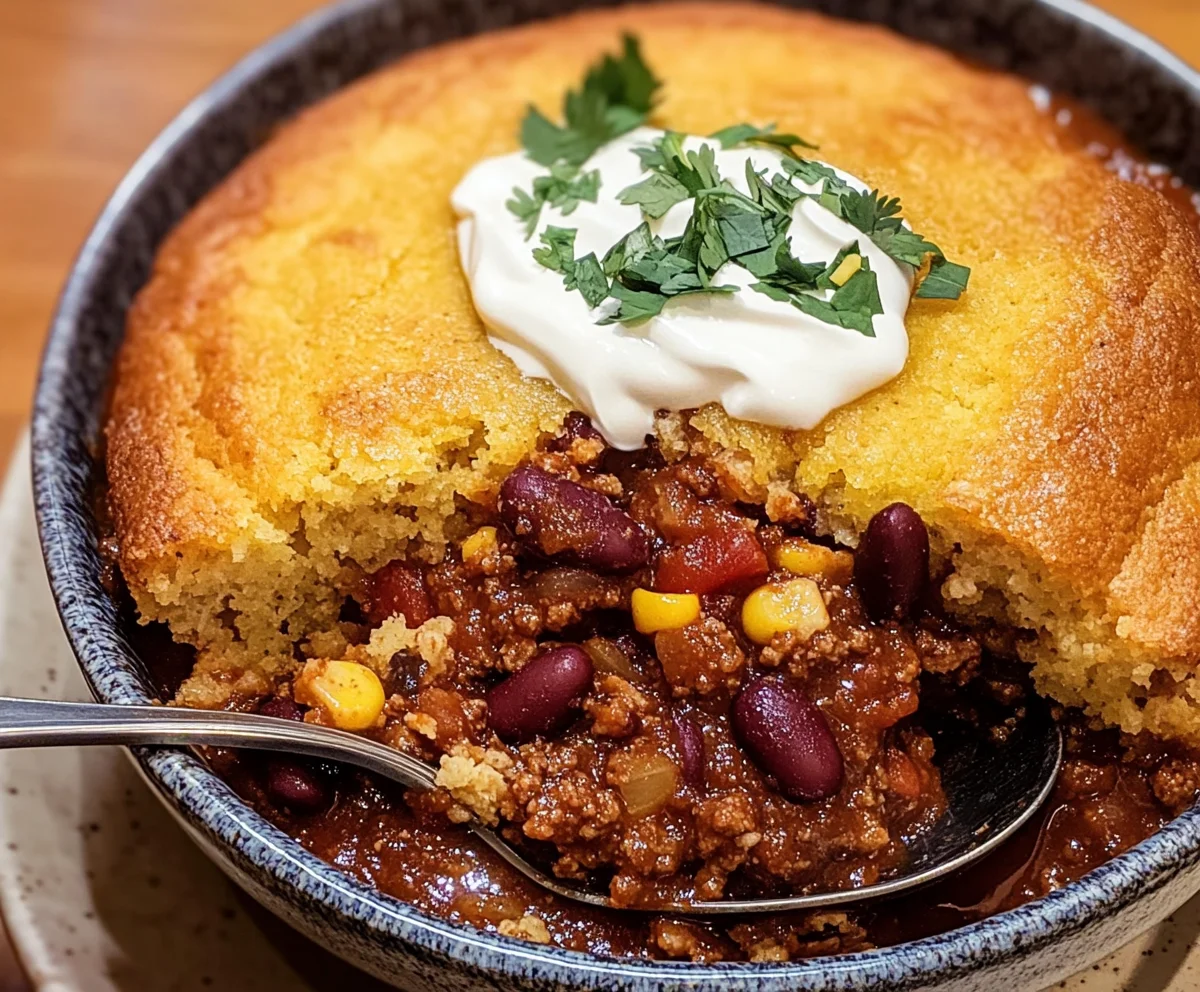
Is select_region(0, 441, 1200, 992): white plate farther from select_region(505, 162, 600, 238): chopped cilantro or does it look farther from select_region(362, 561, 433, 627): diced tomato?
select_region(505, 162, 600, 238): chopped cilantro

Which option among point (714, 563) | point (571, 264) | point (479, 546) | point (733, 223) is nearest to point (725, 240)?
point (733, 223)

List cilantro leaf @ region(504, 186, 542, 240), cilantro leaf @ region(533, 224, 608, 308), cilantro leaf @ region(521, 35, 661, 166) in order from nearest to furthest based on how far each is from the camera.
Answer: cilantro leaf @ region(533, 224, 608, 308) → cilantro leaf @ region(504, 186, 542, 240) → cilantro leaf @ region(521, 35, 661, 166)

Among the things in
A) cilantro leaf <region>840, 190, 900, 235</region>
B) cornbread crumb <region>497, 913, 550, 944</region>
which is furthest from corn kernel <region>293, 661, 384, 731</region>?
cilantro leaf <region>840, 190, 900, 235</region>

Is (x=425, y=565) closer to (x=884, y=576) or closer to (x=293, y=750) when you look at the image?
(x=293, y=750)

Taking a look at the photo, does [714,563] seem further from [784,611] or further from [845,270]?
[845,270]

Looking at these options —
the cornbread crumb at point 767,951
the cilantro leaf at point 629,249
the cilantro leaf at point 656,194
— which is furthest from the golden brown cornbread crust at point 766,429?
the cornbread crumb at point 767,951

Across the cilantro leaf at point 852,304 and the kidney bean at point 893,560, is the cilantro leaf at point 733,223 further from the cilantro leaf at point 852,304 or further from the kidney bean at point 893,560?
the kidney bean at point 893,560
